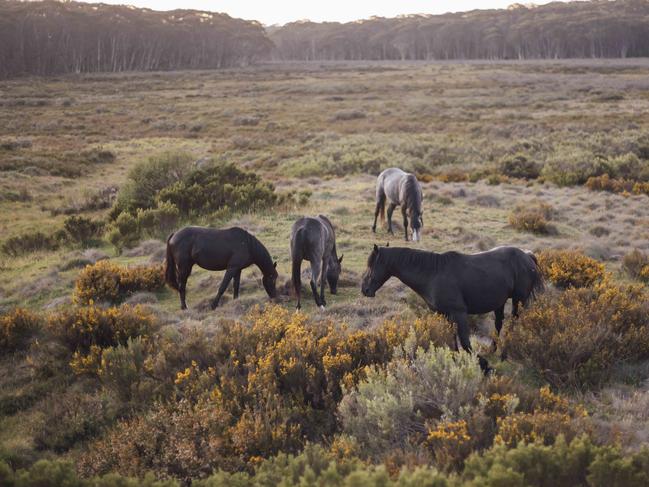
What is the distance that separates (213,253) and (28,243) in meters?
7.59

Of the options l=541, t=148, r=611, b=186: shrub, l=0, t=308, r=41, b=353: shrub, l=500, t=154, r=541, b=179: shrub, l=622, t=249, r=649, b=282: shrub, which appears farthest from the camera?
l=500, t=154, r=541, b=179: shrub

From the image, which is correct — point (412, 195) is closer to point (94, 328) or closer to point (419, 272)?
point (419, 272)

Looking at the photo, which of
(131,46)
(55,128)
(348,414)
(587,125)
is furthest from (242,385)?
(131,46)

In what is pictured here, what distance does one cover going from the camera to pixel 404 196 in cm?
1179

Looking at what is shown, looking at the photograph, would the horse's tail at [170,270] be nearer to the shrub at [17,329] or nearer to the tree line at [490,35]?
the shrub at [17,329]

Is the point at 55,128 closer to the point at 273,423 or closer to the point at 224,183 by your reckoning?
the point at 224,183

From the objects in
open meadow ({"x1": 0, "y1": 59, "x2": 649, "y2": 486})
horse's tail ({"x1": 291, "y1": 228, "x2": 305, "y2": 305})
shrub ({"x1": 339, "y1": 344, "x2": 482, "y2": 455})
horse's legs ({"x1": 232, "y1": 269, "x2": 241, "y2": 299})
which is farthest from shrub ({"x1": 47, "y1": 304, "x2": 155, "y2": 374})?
shrub ({"x1": 339, "y1": 344, "x2": 482, "y2": 455})

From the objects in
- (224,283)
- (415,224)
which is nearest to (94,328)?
(224,283)

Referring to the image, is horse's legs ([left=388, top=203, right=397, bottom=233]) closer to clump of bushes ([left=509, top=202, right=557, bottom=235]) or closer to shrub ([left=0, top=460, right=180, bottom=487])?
clump of bushes ([left=509, top=202, right=557, bottom=235])

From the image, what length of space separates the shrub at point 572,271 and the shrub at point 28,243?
11.2 metres

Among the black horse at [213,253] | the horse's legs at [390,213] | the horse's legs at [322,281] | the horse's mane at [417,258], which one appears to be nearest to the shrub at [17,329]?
the black horse at [213,253]

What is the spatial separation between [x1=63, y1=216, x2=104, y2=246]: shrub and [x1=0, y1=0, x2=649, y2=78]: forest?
263ft

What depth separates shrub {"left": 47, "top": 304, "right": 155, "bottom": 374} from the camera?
6535 mm

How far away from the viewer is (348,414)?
428 centimetres
